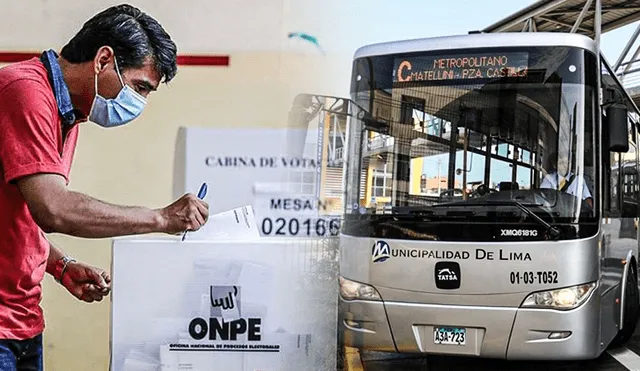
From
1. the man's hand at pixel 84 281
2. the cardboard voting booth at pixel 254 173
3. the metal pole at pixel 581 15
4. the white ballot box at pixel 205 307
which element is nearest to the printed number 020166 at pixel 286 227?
the cardboard voting booth at pixel 254 173

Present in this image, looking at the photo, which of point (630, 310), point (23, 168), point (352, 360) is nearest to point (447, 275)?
point (352, 360)

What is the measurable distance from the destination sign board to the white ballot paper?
2303 mm

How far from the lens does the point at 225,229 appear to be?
7.22 ft

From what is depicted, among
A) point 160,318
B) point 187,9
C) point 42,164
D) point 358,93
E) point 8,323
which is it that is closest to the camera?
point 42,164

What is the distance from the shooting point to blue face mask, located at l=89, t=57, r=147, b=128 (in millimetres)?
1702

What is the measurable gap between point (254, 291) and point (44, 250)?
71 centimetres

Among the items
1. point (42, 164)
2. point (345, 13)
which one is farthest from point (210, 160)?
point (42, 164)

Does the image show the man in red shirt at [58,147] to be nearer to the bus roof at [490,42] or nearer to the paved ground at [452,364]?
the bus roof at [490,42]

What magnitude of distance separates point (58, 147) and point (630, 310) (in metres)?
5.09

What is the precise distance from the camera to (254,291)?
226 centimetres

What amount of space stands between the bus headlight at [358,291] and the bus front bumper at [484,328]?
30 millimetres

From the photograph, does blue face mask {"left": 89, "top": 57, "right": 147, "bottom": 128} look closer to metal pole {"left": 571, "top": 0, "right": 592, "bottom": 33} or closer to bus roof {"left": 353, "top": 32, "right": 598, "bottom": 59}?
bus roof {"left": 353, "top": 32, "right": 598, "bottom": 59}

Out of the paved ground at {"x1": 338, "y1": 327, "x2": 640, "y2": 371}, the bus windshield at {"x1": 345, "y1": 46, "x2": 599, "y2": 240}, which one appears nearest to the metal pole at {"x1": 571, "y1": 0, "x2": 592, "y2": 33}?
the bus windshield at {"x1": 345, "y1": 46, "x2": 599, "y2": 240}

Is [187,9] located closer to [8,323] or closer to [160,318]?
[160,318]
